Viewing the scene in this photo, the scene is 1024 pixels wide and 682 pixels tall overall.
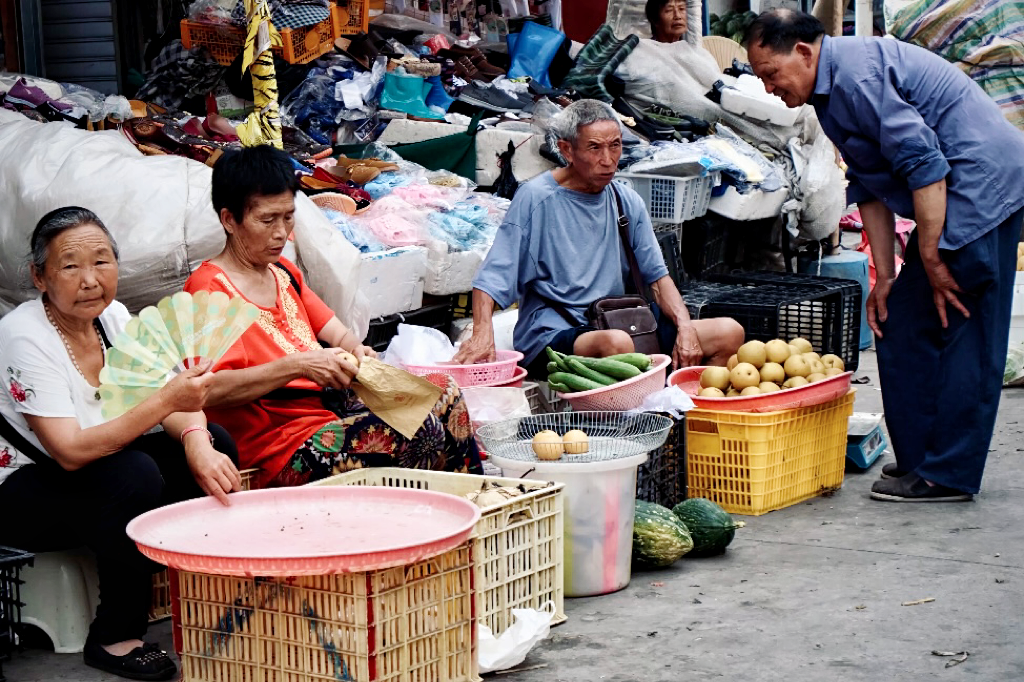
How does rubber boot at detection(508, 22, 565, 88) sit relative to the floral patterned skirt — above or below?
above

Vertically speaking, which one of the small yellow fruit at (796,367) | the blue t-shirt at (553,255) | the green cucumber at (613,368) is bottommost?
the small yellow fruit at (796,367)

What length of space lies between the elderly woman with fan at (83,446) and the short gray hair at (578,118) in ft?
7.42

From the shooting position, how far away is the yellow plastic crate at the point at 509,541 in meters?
3.49

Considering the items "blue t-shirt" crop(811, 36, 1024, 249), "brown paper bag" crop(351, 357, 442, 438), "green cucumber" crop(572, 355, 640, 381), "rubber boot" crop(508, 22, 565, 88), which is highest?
"rubber boot" crop(508, 22, 565, 88)

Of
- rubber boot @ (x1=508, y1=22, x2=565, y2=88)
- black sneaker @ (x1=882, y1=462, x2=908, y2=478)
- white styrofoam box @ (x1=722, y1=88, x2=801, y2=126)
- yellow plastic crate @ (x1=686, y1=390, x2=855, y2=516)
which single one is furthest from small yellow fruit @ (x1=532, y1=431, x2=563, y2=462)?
rubber boot @ (x1=508, y1=22, x2=565, y2=88)

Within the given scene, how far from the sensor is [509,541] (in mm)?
3566

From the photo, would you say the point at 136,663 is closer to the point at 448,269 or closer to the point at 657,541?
the point at 657,541

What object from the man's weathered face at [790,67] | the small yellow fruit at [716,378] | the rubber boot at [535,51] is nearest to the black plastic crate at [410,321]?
the small yellow fruit at [716,378]

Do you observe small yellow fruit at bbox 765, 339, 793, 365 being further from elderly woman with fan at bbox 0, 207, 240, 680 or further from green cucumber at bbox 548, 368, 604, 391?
elderly woman with fan at bbox 0, 207, 240, 680

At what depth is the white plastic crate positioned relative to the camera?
7.31 m

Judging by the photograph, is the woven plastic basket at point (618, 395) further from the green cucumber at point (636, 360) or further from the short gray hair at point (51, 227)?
the short gray hair at point (51, 227)

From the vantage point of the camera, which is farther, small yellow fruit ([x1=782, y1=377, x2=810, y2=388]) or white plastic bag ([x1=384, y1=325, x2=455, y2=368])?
white plastic bag ([x1=384, y1=325, x2=455, y2=368])

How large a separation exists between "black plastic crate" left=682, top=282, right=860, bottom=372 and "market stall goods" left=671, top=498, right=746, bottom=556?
1449 millimetres

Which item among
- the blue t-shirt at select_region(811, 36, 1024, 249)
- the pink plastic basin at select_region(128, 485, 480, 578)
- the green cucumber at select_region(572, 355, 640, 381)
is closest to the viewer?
the pink plastic basin at select_region(128, 485, 480, 578)
